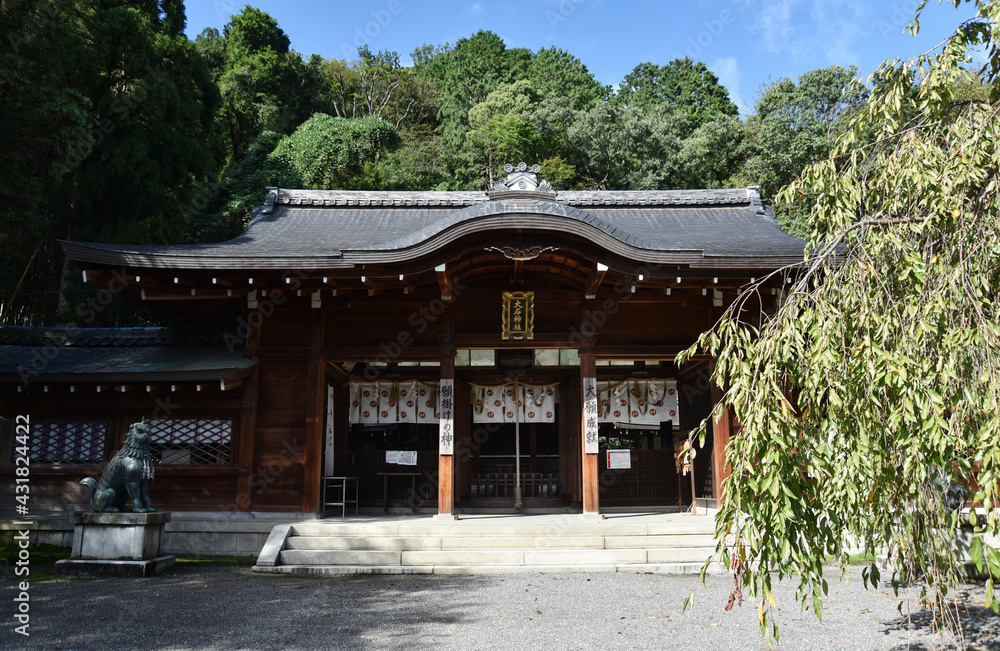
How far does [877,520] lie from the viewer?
3143mm

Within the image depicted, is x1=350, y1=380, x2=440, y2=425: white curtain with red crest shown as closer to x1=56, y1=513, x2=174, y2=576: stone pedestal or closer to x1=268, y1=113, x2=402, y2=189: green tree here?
x1=56, y1=513, x2=174, y2=576: stone pedestal

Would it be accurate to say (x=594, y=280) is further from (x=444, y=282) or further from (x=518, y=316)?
(x=444, y=282)

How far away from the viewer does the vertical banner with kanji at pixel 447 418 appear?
30.4 ft

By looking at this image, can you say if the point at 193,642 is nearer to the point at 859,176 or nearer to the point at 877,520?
the point at 877,520

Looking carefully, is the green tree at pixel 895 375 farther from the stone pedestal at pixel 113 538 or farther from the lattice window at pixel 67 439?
the lattice window at pixel 67 439

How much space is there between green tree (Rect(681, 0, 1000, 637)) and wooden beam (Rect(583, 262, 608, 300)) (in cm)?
521

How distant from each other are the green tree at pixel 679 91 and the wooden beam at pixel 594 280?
84.0 feet

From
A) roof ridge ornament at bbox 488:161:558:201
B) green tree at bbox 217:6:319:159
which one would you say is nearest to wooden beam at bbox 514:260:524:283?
roof ridge ornament at bbox 488:161:558:201

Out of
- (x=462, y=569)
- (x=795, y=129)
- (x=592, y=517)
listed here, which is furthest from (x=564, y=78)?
(x=462, y=569)

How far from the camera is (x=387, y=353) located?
9.55 m

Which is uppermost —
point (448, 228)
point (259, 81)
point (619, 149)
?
point (259, 81)

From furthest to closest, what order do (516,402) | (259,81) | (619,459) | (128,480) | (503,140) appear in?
(259,81) → (503,140) → (516,402) → (619,459) → (128,480)

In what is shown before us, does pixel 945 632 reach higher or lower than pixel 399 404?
lower

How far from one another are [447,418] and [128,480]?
157 inches
